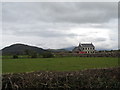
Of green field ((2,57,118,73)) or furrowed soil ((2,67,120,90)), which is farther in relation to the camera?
green field ((2,57,118,73))

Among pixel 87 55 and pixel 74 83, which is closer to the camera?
pixel 74 83

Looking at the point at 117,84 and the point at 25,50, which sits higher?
the point at 25,50

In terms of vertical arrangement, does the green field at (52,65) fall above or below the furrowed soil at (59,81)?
above

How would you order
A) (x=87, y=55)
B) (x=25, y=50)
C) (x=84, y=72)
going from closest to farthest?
(x=84, y=72) < (x=87, y=55) < (x=25, y=50)

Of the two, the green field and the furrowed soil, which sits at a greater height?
the green field

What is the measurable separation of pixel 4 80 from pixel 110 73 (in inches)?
191

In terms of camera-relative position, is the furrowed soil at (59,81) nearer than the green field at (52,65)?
Yes

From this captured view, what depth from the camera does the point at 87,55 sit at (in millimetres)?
21141

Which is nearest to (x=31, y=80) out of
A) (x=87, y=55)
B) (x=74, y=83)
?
(x=74, y=83)

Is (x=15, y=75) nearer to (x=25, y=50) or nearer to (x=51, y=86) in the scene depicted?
(x=51, y=86)

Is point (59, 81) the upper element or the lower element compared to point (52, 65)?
Answer: lower

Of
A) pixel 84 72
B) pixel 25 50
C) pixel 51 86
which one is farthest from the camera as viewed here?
pixel 25 50

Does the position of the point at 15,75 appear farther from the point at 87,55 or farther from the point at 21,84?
the point at 87,55

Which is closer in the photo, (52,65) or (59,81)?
(59,81)
